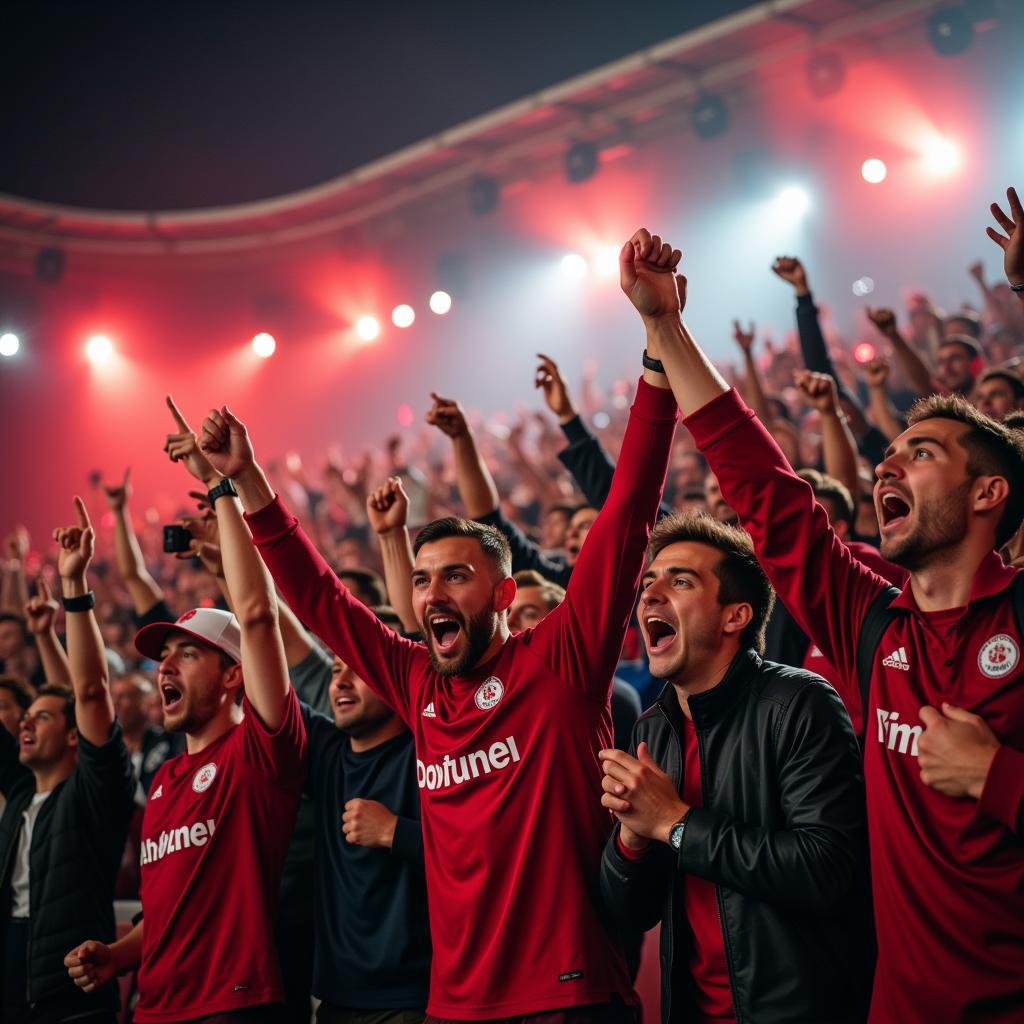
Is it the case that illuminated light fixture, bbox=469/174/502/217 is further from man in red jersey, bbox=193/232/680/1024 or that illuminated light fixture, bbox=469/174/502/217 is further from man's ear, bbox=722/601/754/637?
man's ear, bbox=722/601/754/637

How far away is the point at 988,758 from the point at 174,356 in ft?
42.7

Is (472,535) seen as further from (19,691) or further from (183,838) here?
(19,691)

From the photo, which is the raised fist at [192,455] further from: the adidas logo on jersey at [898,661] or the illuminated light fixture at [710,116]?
the illuminated light fixture at [710,116]

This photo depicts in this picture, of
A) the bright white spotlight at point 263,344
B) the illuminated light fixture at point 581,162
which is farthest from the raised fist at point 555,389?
the bright white spotlight at point 263,344

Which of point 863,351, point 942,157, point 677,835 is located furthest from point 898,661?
point 942,157

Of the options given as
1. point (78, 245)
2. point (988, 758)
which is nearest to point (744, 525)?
point (988, 758)

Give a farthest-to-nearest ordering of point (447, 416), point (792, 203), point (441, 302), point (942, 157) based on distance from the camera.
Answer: point (441, 302) < point (792, 203) < point (942, 157) < point (447, 416)

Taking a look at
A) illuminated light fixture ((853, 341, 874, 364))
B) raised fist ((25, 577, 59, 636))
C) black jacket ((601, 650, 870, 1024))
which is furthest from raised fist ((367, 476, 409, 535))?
illuminated light fixture ((853, 341, 874, 364))

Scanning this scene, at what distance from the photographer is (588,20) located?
33.0 ft

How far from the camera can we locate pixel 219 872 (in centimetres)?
263

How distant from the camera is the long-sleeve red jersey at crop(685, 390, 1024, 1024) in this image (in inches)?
61.6

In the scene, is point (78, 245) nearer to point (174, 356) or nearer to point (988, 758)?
point (174, 356)

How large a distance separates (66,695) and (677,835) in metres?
2.37

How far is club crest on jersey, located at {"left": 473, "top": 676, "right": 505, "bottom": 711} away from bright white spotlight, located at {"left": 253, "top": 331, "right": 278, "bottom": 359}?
12.0 meters
